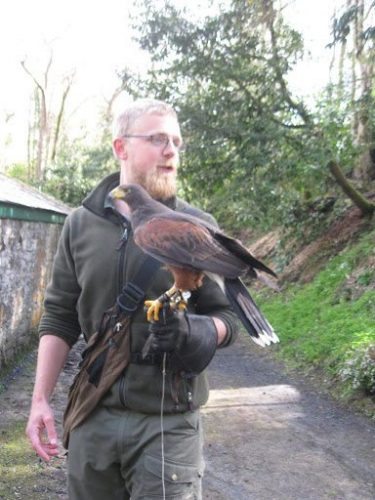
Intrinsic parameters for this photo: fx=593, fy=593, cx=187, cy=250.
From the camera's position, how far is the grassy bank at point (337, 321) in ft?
26.7

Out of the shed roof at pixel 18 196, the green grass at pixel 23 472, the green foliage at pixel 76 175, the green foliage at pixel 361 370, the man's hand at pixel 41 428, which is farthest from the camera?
the green foliage at pixel 76 175

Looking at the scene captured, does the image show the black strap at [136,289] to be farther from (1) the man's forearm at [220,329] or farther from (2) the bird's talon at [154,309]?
(1) the man's forearm at [220,329]

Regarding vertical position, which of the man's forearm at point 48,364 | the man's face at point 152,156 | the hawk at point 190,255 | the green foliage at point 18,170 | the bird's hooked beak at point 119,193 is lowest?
the green foliage at point 18,170

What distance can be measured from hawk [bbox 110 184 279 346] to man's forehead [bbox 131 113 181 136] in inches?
10.8

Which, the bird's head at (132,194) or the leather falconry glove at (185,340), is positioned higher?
the bird's head at (132,194)

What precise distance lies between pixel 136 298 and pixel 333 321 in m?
9.17

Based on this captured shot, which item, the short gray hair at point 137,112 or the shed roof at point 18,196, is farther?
the shed roof at point 18,196

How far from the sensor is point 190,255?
2.37 meters

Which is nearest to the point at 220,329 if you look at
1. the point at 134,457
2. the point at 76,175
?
the point at 134,457

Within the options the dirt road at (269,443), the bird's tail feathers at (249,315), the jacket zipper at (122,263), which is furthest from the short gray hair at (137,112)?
the dirt road at (269,443)

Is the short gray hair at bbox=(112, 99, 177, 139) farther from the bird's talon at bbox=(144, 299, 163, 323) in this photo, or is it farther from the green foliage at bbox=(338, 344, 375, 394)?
the green foliage at bbox=(338, 344, 375, 394)

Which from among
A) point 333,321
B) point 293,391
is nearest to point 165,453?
point 293,391

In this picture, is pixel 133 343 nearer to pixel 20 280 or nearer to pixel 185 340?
pixel 185 340

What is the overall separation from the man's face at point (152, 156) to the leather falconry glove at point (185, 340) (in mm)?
644
